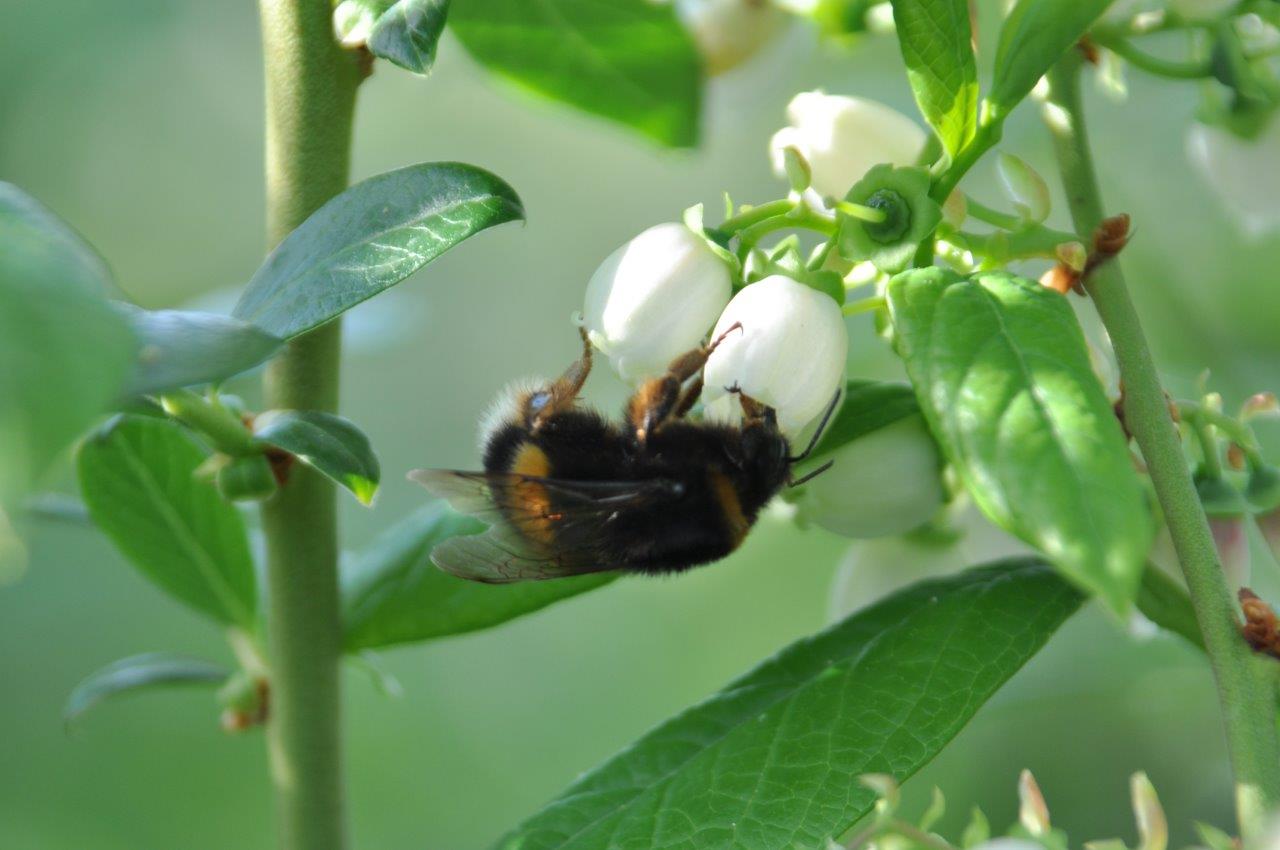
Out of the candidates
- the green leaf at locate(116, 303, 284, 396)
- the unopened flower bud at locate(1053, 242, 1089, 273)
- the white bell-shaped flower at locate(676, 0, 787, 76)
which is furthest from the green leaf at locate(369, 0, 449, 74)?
the white bell-shaped flower at locate(676, 0, 787, 76)

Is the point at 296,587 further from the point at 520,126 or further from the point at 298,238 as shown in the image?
the point at 520,126

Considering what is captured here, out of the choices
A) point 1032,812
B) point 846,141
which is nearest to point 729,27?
point 846,141

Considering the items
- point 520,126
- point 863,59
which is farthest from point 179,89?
point 863,59

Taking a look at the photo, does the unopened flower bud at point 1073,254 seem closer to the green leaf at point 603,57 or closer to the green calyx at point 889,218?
the green calyx at point 889,218

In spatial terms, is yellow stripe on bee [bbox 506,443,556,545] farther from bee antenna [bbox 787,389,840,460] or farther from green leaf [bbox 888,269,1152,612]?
green leaf [bbox 888,269,1152,612]

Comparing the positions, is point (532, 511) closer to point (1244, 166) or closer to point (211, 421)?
point (211, 421)
